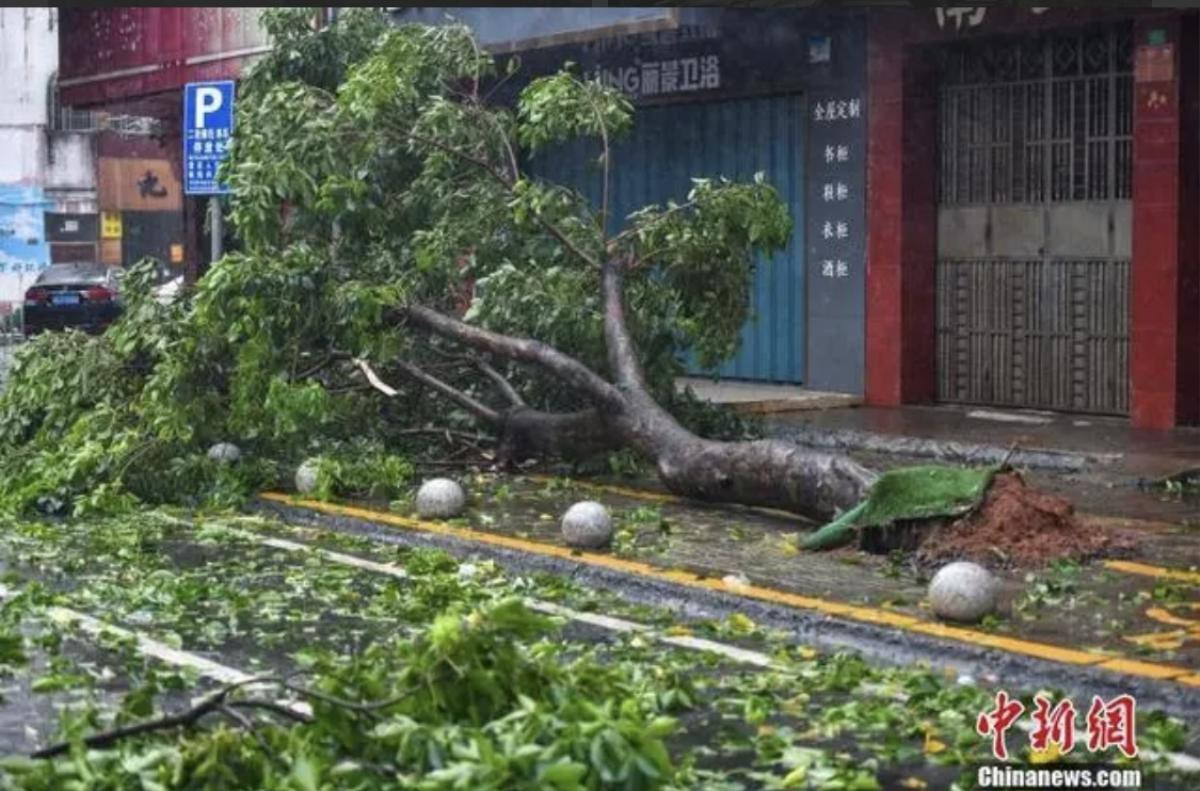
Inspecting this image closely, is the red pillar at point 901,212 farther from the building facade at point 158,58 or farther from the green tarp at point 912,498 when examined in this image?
the building facade at point 158,58

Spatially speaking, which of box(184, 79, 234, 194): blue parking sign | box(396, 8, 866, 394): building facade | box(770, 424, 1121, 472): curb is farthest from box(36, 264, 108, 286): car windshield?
box(770, 424, 1121, 472): curb

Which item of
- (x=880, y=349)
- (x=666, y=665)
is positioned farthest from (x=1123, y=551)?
(x=880, y=349)

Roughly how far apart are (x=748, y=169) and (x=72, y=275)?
20637 mm

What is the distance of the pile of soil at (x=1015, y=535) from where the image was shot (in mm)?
9750

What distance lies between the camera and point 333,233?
14.4m

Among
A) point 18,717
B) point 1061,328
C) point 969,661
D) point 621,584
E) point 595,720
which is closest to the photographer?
point 595,720

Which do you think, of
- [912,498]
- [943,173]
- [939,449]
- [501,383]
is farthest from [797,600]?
[943,173]

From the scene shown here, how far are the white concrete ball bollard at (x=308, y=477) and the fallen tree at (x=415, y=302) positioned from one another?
0.33m

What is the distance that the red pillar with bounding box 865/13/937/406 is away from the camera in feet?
60.2

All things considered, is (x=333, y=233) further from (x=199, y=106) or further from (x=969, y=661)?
(x=969, y=661)

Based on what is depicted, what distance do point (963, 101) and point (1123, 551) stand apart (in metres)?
8.76

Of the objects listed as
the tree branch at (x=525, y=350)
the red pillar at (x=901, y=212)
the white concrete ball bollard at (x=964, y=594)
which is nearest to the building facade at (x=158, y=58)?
the red pillar at (x=901, y=212)

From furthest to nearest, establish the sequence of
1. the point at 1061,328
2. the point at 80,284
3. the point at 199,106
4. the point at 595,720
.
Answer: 1. the point at 80,284
2. the point at 199,106
3. the point at 1061,328
4. the point at 595,720

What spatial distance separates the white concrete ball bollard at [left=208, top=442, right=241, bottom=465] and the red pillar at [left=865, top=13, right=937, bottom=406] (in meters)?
7.34
